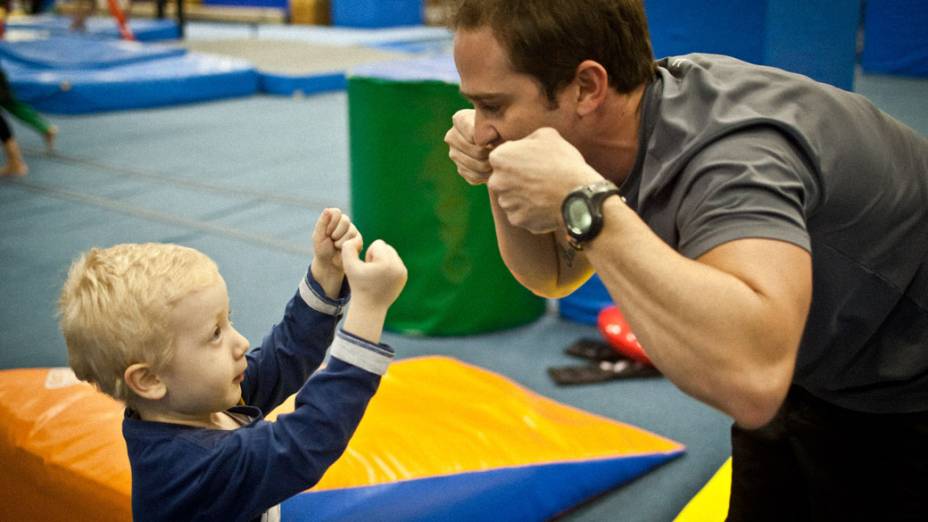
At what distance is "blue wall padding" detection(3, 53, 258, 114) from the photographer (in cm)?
765

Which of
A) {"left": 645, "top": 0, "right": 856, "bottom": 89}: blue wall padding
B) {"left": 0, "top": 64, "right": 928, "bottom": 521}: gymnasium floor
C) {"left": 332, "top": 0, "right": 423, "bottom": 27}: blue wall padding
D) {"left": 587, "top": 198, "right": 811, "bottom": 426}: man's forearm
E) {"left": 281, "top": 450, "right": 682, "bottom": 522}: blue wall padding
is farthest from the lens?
{"left": 332, "top": 0, "right": 423, "bottom": 27}: blue wall padding

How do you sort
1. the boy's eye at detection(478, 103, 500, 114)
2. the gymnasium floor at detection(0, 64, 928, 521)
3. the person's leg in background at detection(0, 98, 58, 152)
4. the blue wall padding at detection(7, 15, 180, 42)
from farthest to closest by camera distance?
the blue wall padding at detection(7, 15, 180, 42) → the person's leg in background at detection(0, 98, 58, 152) → the gymnasium floor at detection(0, 64, 928, 521) → the boy's eye at detection(478, 103, 500, 114)

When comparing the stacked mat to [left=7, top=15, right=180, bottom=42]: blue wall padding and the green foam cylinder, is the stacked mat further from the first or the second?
the green foam cylinder

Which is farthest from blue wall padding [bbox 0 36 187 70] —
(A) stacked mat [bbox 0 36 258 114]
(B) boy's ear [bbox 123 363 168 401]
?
(B) boy's ear [bbox 123 363 168 401]

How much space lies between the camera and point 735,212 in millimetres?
1033

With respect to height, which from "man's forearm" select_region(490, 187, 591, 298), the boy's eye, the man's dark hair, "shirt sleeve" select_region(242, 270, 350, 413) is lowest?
"shirt sleeve" select_region(242, 270, 350, 413)

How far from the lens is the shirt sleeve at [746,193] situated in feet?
3.34

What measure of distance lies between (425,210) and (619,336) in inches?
33.9

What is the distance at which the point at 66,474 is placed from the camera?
6.36ft

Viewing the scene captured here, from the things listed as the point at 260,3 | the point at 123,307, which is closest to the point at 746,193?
the point at 123,307

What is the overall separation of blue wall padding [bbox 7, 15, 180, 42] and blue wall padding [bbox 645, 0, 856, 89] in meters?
9.06

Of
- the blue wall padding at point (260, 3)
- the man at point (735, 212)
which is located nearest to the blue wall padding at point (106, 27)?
the blue wall padding at point (260, 3)

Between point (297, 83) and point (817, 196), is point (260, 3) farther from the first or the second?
point (817, 196)

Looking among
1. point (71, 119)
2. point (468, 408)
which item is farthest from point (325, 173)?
point (468, 408)
